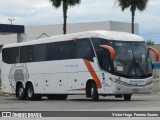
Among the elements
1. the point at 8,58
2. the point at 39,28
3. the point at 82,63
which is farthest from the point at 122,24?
the point at 82,63

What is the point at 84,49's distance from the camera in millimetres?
28688

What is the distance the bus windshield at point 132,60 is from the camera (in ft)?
91.0

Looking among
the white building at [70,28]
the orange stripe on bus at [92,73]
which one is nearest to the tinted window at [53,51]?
the orange stripe on bus at [92,73]

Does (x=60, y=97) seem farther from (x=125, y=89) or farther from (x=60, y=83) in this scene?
(x=125, y=89)

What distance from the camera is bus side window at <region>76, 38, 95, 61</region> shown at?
1115 inches

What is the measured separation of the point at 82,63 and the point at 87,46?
3.24 feet

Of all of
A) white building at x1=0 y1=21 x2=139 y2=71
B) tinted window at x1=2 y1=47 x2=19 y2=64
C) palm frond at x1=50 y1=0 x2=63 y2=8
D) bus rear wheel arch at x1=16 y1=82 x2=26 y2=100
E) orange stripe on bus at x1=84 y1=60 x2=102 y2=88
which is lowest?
bus rear wheel arch at x1=16 y1=82 x2=26 y2=100

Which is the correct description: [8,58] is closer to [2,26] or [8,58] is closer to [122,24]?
[2,26]

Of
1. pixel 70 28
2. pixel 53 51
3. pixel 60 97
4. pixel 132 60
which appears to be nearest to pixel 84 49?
pixel 132 60

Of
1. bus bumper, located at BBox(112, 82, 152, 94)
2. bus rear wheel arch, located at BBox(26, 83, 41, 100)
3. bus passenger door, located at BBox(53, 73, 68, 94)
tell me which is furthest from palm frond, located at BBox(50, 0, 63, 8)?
bus bumper, located at BBox(112, 82, 152, 94)

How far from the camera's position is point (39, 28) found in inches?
3659

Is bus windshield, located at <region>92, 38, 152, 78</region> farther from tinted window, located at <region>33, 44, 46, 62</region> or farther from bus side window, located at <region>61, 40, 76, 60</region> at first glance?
tinted window, located at <region>33, 44, 46, 62</region>

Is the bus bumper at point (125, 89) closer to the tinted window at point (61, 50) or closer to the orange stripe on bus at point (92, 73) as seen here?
the orange stripe on bus at point (92, 73)

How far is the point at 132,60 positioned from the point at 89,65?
223 cm
